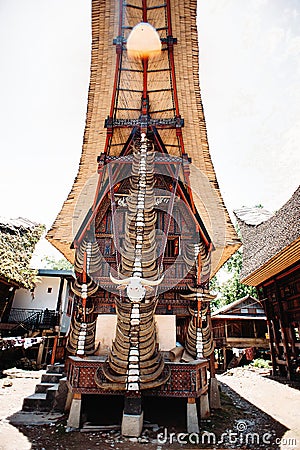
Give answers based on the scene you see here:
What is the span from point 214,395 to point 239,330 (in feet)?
40.9

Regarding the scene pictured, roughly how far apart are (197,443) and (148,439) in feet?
2.62

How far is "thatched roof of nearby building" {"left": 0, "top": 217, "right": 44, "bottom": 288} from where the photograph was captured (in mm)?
13694

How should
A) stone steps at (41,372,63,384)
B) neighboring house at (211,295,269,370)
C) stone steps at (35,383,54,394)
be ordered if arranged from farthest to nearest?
neighboring house at (211,295,269,370) < stone steps at (41,372,63,384) < stone steps at (35,383,54,394)

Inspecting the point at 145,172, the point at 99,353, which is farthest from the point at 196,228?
the point at 99,353

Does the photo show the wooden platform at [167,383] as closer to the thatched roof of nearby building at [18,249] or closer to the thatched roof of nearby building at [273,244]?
the thatched roof of nearby building at [273,244]

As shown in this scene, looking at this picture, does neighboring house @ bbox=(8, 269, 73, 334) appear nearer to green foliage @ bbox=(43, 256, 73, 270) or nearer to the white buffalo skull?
the white buffalo skull

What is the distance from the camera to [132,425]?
17.8 feet

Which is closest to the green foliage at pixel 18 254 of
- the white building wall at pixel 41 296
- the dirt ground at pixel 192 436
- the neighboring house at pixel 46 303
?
the neighboring house at pixel 46 303

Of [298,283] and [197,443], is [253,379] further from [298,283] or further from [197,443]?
[197,443]

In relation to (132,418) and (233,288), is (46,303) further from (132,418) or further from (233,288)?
(233,288)

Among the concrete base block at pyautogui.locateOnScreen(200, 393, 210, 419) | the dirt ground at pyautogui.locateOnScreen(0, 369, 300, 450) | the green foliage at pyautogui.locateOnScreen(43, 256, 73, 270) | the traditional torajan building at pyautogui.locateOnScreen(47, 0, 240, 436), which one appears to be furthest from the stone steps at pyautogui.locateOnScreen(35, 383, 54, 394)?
the green foliage at pyautogui.locateOnScreen(43, 256, 73, 270)

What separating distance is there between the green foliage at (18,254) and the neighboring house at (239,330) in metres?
10.7

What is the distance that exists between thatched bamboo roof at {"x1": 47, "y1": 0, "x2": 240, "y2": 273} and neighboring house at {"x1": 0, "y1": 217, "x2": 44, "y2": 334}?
5873 mm

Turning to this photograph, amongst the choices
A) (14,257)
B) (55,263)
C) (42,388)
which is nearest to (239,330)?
(14,257)
